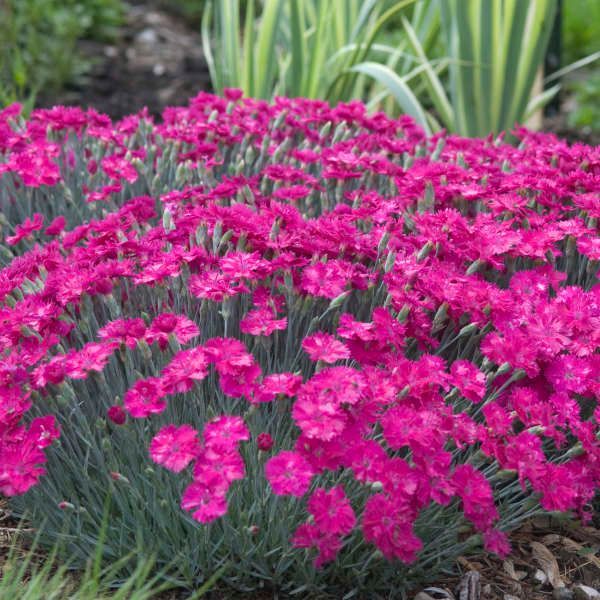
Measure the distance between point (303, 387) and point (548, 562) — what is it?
84 cm

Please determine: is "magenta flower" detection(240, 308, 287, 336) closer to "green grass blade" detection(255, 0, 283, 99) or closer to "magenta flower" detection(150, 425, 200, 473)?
"magenta flower" detection(150, 425, 200, 473)

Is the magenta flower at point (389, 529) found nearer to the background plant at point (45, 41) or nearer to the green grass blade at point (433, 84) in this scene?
the green grass blade at point (433, 84)

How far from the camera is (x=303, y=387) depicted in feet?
4.95

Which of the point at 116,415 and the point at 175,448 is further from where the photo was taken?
the point at 116,415

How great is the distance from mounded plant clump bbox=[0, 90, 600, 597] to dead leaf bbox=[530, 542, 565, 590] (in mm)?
136

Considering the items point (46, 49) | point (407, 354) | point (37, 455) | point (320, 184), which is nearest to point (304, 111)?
point (320, 184)

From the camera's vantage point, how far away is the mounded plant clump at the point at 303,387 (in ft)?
4.89

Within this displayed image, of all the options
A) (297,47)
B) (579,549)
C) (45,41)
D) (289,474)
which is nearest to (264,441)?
(289,474)

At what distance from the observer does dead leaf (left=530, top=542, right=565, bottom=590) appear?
1861mm

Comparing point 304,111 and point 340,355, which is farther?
point 304,111

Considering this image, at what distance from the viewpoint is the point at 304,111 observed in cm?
320

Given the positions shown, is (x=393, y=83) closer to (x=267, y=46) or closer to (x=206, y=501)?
(x=267, y=46)

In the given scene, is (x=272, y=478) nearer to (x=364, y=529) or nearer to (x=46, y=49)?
(x=364, y=529)

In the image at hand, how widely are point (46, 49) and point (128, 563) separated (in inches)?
205
